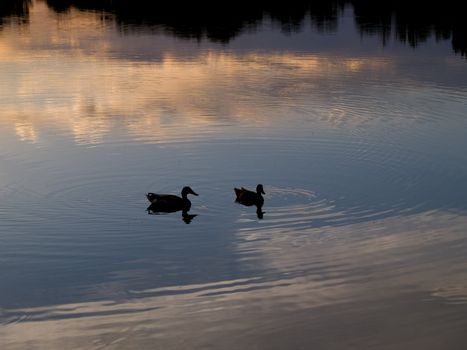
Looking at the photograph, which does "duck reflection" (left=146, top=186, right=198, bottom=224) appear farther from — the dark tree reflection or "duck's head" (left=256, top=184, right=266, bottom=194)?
the dark tree reflection

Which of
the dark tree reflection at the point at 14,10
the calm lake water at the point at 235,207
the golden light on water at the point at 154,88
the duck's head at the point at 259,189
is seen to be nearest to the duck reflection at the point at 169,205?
the calm lake water at the point at 235,207

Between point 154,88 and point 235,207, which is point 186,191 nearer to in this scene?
point 235,207

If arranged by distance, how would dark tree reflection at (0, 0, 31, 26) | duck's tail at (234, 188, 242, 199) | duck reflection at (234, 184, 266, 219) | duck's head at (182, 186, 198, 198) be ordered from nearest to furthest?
duck reflection at (234, 184, 266, 219) → duck's tail at (234, 188, 242, 199) → duck's head at (182, 186, 198, 198) → dark tree reflection at (0, 0, 31, 26)

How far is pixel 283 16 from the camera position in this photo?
59469mm

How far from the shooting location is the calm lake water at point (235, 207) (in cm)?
1197

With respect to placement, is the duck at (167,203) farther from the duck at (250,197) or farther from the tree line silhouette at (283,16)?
the tree line silhouette at (283,16)

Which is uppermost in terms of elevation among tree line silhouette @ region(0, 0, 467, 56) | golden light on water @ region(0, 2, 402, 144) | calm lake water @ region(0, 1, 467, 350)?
tree line silhouette @ region(0, 0, 467, 56)

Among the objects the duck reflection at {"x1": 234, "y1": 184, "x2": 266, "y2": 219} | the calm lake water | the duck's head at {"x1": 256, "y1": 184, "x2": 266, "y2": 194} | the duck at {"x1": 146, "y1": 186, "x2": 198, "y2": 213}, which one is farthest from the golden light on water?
the duck reflection at {"x1": 234, "y1": 184, "x2": 266, "y2": 219}

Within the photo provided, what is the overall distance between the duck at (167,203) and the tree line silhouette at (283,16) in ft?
80.0

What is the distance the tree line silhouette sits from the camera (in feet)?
158

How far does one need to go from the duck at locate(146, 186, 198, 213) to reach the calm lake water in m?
0.22

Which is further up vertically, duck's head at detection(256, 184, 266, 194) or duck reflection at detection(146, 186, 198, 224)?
duck's head at detection(256, 184, 266, 194)

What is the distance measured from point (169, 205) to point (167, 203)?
2.8 inches

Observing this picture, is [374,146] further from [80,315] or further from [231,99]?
[80,315]
